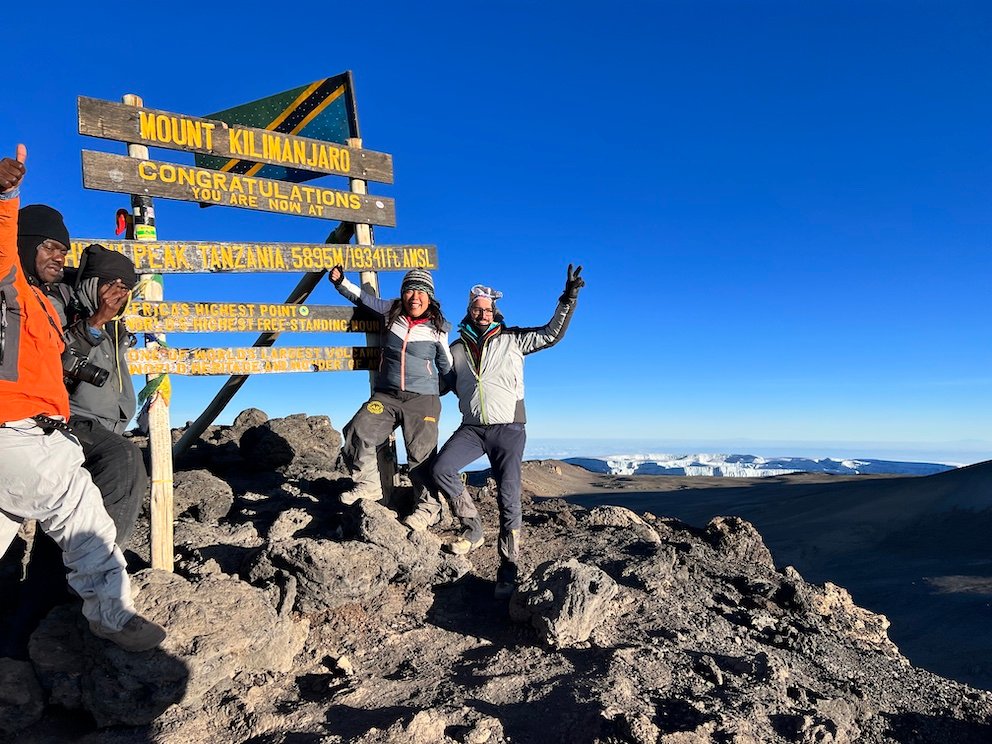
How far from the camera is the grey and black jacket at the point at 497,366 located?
523cm

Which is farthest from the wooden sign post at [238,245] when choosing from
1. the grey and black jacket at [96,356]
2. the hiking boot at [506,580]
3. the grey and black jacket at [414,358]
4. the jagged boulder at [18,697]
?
the hiking boot at [506,580]

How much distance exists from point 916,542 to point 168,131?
12491 millimetres

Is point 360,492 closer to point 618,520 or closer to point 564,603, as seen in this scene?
point 564,603

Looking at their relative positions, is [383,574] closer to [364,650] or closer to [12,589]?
[364,650]

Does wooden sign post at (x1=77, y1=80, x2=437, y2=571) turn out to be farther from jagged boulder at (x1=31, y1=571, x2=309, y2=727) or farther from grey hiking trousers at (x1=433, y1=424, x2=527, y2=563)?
grey hiking trousers at (x1=433, y1=424, x2=527, y2=563)

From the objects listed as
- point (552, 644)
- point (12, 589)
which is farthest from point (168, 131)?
point (552, 644)

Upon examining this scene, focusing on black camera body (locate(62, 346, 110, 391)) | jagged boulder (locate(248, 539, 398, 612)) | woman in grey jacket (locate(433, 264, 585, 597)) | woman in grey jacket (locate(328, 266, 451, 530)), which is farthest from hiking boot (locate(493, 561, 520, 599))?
black camera body (locate(62, 346, 110, 391))

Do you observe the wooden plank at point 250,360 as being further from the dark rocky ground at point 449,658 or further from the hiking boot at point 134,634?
the hiking boot at point 134,634

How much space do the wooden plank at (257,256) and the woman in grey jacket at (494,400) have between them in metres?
1.43

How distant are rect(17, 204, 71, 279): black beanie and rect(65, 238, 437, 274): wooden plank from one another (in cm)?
77

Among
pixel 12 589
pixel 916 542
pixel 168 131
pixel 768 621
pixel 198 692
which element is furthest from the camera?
pixel 916 542

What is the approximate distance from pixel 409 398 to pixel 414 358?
1.21ft

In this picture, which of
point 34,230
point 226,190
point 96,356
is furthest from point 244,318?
point 34,230

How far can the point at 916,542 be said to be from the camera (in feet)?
35.9
